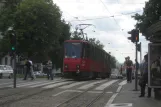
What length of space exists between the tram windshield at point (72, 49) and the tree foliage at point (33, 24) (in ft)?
88.1

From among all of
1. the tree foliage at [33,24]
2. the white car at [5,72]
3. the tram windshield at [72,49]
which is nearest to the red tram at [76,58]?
the tram windshield at [72,49]

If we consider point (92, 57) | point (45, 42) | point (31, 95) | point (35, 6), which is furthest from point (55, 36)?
point (31, 95)

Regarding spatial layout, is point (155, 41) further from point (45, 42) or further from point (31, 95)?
point (45, 42)

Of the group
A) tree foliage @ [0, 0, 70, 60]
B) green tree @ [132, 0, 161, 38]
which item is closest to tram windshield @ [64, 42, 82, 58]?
green tree @ [132, 0, 161, 38]

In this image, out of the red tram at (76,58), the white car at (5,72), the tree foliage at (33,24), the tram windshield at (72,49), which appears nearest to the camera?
the red tram at (76,58)

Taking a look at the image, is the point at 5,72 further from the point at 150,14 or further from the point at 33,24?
the point at 150,14

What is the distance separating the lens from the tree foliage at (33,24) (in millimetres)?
58469

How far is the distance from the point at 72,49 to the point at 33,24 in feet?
92.5

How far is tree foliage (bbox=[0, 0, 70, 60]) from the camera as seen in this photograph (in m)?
58.5

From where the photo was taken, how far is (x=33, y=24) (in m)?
58.8

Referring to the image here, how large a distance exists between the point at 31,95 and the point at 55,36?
4437cm

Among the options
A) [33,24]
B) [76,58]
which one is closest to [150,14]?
[76,58]

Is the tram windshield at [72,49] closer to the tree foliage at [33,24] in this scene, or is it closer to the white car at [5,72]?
the white car at [5,72]

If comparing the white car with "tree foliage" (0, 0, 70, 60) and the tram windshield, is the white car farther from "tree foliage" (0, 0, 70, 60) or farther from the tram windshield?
the tram windshield
